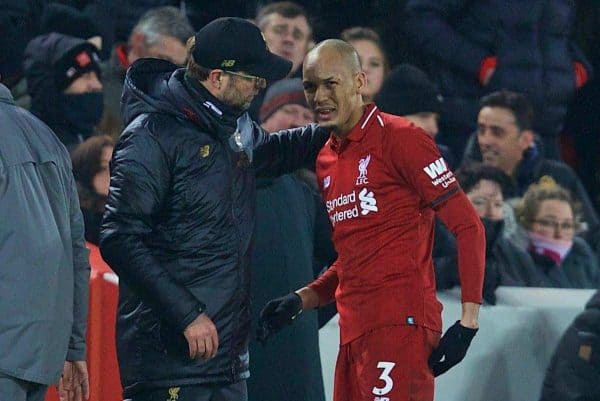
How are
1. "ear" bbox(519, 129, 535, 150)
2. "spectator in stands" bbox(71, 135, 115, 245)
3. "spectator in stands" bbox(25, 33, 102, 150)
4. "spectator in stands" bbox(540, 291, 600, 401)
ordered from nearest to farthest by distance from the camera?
"spectator in stands" bbox(540, 291, 600, 401)
"spectator in stands" bbox(71, 135, 115, 245)
"spectator in stands" bbox(25, 33, 102, 150)
"ear" bbox(519, 129, 535, 150)

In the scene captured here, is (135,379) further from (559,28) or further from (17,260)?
(559,28)

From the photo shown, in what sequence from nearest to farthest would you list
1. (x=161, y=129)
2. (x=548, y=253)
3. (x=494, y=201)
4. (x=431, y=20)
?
(x=161, y=129) → (x=494, y=201) → (x=548, y=253) → (x=431, y=20)

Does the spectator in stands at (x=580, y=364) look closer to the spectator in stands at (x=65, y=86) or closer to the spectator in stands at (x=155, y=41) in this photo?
the spectator in stands at (x=155, y=41)

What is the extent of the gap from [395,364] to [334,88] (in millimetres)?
932

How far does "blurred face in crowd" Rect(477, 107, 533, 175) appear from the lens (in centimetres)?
840

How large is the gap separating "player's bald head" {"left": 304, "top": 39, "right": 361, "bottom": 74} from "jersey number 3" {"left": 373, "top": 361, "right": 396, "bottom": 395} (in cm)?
98

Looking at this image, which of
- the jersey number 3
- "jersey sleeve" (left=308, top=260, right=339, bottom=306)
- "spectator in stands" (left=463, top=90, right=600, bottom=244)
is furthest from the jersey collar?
"spectator in stands" (left=463, top=90, right=600, bottom=244)

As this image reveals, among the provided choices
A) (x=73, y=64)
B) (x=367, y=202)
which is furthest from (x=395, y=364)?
(x=73, y=64)

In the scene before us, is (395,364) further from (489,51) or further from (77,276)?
(489,51)

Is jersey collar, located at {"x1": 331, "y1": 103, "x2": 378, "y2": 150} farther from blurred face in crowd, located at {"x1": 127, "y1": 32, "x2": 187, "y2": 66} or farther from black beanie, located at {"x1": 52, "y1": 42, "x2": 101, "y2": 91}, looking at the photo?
black beanie, located at {"x1": 52, "y1": 42, "x2": 101, "y2": 91}

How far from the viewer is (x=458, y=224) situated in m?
4.66

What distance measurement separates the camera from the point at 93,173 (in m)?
6.81

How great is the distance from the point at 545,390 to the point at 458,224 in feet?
5.77

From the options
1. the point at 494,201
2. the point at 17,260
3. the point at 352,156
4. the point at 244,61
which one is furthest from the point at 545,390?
the point at 17,260
